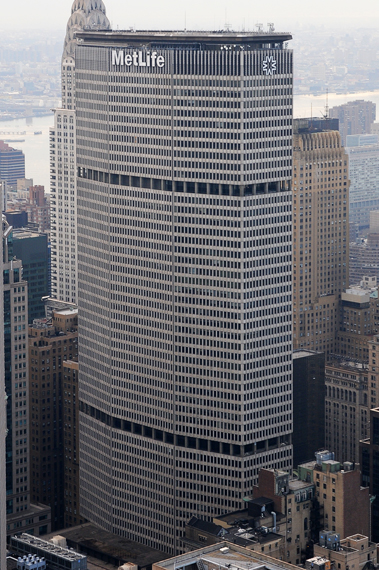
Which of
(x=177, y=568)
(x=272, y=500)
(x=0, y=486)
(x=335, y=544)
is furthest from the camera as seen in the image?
(x=272, y=500)

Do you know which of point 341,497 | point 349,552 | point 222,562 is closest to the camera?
point 222,562

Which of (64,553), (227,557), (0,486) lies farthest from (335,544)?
(0,486)

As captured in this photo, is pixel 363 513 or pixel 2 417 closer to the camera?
pixel 2 417

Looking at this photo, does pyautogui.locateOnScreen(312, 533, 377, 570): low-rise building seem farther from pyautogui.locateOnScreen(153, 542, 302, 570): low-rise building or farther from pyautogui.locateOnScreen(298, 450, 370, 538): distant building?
pyautogui.locateOnScreen(153, 542, 302, 570): low-rise building

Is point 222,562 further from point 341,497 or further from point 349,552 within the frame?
point 341,497

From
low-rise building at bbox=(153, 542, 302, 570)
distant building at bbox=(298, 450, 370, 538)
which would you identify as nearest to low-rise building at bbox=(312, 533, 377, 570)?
distant building at bbox=(298, 450, 370, 538)

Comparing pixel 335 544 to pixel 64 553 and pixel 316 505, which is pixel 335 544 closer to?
pixel 316 505

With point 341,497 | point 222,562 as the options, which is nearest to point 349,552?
point 341,497

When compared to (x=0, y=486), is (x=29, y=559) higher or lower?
lower
